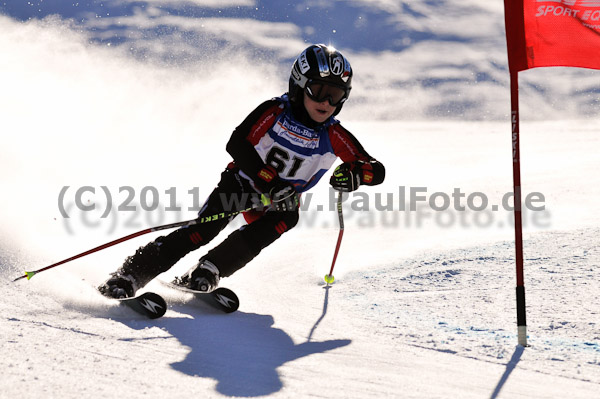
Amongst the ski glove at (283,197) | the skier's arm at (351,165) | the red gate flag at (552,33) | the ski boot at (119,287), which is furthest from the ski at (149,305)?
the red gate flag at (552,33)

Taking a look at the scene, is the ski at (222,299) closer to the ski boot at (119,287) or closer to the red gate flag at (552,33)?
the ski boot at (119,287)

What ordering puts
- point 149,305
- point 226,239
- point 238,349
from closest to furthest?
1. point 238,349
2. point 149,305
3. point 226,239

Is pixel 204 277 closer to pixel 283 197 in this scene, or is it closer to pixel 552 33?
pixel 283 197

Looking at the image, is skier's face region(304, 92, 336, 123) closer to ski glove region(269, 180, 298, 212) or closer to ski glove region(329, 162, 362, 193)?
ski glove region(329, 162, 362, 193)

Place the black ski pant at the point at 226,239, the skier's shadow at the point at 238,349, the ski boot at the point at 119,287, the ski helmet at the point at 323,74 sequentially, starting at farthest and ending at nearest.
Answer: the ski helmet at the point at 323,74
the black ski pant at the point at 226,239
the ski boot at the point at 119,287
the skier's shadow at the point at 238,349

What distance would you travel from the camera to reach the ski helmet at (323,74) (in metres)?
4.18

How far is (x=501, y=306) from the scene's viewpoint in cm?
376

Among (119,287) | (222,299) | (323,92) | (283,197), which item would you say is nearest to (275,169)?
(283,197)

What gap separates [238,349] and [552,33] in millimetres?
2634

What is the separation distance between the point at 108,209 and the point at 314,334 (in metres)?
4.56

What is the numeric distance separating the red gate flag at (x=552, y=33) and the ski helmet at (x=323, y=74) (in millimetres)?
1260

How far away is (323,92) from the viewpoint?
420 cm

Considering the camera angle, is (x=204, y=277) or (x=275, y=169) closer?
(x=204, y=277)

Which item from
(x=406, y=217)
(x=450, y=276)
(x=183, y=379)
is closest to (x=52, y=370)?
(x=183, y=379)
